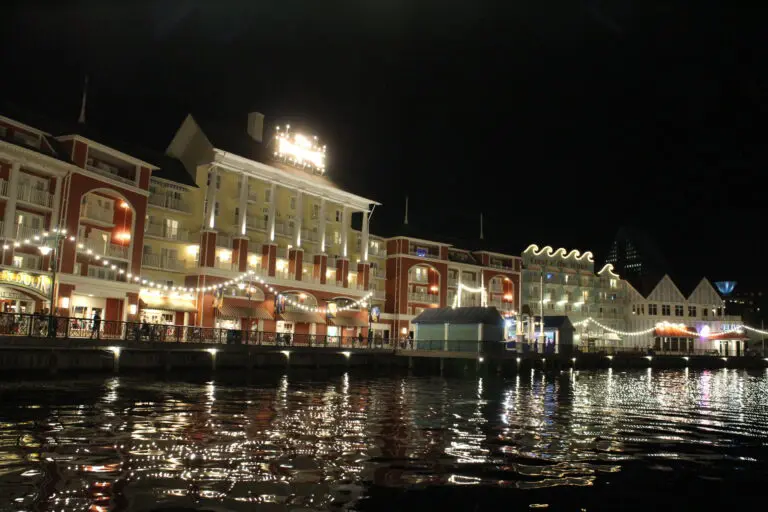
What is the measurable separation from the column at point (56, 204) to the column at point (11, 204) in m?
2.84

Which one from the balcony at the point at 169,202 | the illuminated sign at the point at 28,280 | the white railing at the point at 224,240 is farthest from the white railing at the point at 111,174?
the white railing at the point at 224,240

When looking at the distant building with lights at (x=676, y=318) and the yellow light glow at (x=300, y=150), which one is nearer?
the yellow light glow at (x=300, y=150)

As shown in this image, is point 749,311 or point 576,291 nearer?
point 576,291

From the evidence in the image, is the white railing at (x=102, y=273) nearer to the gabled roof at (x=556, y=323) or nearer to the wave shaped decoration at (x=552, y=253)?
the gabled roof at (x=556, y=323)

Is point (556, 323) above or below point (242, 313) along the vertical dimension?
above

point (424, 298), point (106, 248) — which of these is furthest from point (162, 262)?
point (424, 298)

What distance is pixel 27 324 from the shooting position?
119 ft

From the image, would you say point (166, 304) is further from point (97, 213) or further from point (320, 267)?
point (320, 267)

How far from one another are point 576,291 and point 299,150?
5494 centimetres

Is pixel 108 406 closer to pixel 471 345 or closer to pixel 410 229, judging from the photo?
pixel 471 345

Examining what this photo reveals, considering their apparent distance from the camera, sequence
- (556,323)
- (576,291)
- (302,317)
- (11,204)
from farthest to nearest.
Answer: (576,291)
(556,323)
(302,317)
(11,204)

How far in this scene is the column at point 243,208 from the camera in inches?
2430

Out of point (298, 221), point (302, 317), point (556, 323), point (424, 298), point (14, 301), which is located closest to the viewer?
point (14, 301)

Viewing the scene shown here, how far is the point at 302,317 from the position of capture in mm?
64250
